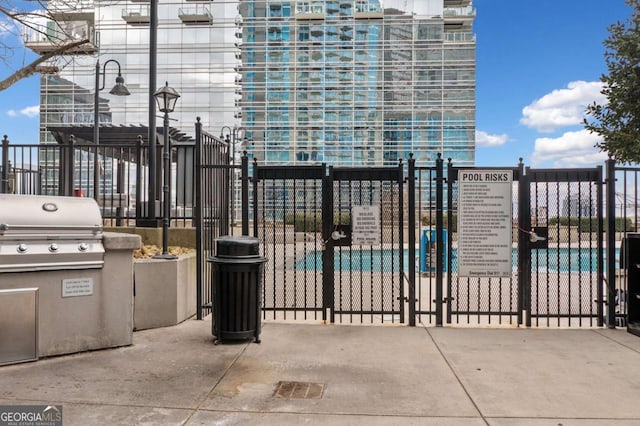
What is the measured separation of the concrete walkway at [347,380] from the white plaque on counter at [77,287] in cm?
69

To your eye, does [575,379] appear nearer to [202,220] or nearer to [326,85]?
[202,220]

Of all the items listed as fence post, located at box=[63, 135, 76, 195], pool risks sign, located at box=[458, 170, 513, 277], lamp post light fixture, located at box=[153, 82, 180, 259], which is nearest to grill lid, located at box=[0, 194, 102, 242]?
lamp post light fixture, located at box=[153, 82, 180, 259]

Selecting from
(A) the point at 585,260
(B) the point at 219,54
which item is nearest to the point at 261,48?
(B) the point at 219,54

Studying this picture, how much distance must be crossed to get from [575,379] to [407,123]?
162ft

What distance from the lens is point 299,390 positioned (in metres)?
4.36

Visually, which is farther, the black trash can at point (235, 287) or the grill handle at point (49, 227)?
the black trash can at point (235, 287)

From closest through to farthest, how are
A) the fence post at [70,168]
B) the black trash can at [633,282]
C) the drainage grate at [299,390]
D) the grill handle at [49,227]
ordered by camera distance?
the drainage grate at [299,390] → the grill handle at [49,227] → the black trash can at [633,282] → the fence post at [70,168]

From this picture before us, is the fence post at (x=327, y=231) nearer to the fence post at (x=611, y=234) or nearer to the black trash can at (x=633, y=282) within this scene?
the fence post at (x=611, y=234)

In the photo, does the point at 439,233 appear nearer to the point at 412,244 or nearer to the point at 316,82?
the point at 412,244

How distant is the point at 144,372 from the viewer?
15.8 ft

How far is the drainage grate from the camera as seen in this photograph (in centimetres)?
422

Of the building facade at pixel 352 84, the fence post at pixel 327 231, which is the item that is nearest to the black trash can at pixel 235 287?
the fence post at pixel 327 231

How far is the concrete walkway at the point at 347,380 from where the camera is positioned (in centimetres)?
386

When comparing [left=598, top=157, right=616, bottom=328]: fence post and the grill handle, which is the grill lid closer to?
the grill handle
